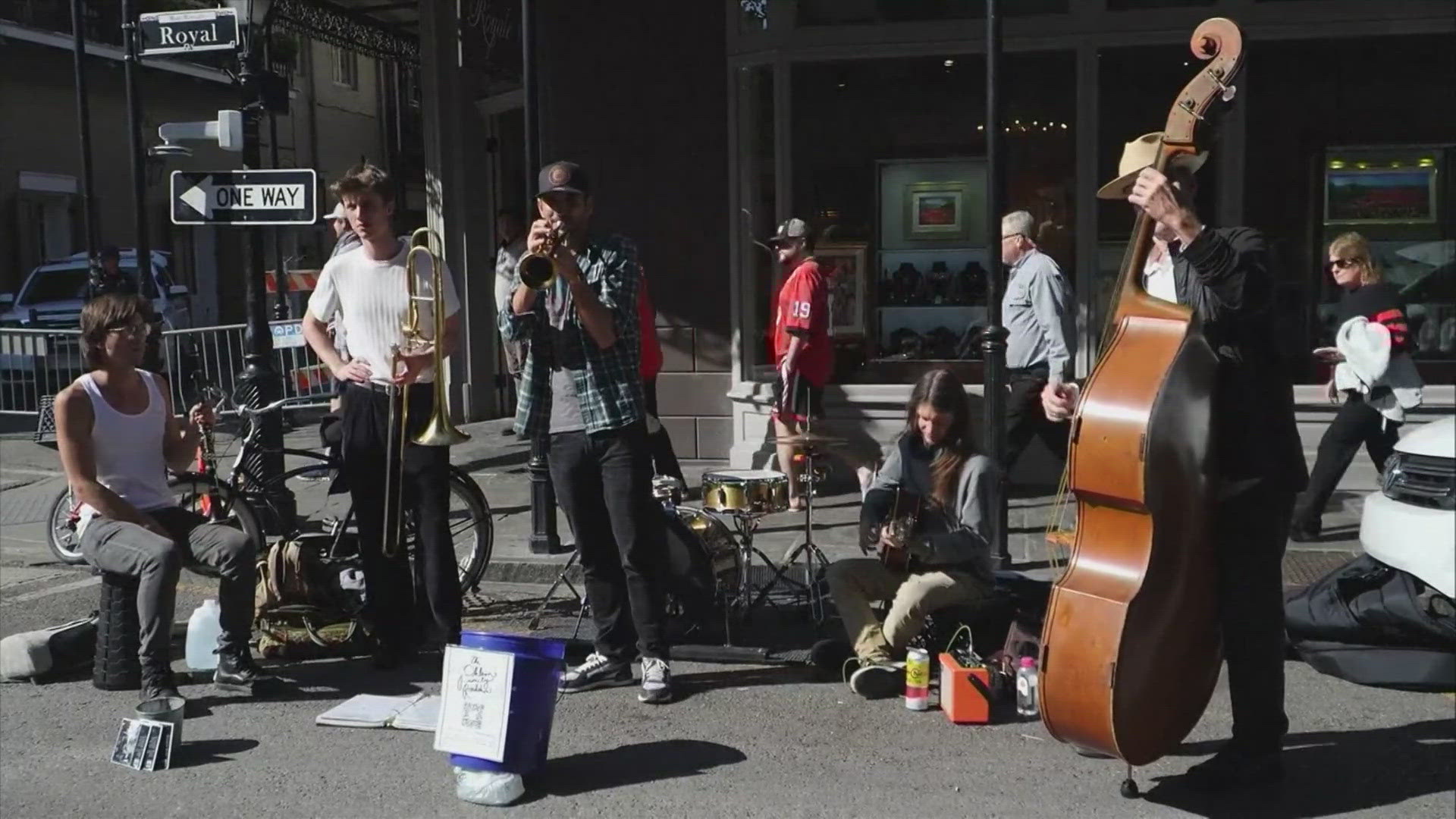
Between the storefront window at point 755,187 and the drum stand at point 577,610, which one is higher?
the storefront window at point 755,187

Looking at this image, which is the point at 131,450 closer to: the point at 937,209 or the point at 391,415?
the point at 391,415

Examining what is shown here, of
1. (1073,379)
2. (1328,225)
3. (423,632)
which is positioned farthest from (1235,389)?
(1328,225)

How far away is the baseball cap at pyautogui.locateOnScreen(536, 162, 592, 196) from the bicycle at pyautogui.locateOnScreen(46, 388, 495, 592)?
5.91 ft

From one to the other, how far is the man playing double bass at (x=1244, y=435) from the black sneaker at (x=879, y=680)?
1.41 metres

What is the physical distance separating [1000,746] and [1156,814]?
0.72 metres

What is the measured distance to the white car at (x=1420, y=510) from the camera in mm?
4496

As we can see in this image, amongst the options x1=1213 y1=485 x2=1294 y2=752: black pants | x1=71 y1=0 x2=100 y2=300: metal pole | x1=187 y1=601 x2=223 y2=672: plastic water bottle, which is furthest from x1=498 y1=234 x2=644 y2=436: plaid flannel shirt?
x1=71 y1=0 x2=100 y2=300: metal pole

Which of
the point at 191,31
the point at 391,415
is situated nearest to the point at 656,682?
the point at 391,415

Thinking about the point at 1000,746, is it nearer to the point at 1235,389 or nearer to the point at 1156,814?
the point at 1156,814

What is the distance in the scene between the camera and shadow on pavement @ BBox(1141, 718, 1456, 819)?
164 inches

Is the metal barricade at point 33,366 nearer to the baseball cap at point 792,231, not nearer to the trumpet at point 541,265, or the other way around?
the baseball cap at point 792,231

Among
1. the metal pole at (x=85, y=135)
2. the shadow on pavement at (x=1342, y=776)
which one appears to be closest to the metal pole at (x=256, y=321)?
the shadow on pavement at (x=1342, y=776)

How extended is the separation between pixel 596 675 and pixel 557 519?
2630mm

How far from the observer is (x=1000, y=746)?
15.6 feet
